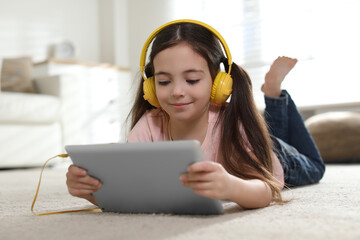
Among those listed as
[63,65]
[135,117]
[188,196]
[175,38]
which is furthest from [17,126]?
[188,196]

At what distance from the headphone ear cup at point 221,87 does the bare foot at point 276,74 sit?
376mm

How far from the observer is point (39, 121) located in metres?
2.71

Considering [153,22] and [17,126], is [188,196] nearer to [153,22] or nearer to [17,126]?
[17,126]

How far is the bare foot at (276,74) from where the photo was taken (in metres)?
1.27

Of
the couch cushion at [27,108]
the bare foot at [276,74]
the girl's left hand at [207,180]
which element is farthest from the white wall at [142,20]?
the girl's left hand at [207,180]

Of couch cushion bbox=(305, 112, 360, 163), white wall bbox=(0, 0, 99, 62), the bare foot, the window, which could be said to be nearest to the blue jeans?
the bare foot

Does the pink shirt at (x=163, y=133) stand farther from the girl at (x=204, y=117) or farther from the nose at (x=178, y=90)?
the nose at (x=178, y=90)

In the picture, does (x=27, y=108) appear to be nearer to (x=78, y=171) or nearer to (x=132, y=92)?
(x=132, y=92)

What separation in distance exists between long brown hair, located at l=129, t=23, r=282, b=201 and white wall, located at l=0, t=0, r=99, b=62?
127 inches

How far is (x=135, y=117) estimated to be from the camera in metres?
1.12

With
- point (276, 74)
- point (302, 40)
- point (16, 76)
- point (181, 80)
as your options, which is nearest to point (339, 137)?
point (302, 40)

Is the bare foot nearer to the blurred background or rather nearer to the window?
the blurred background

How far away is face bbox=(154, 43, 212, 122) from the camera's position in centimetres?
90

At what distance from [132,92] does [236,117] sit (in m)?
2.44
